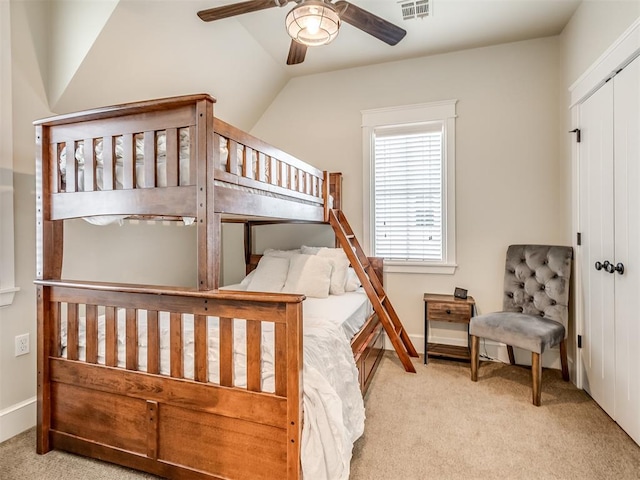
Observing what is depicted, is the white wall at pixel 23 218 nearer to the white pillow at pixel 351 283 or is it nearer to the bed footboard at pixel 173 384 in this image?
the bed footboard at pixel 173 384

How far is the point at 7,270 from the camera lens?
1.98 m

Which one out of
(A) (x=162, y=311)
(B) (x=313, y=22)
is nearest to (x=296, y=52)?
(B) (x=313, y=22)

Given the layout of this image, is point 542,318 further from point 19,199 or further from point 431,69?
point 19,199

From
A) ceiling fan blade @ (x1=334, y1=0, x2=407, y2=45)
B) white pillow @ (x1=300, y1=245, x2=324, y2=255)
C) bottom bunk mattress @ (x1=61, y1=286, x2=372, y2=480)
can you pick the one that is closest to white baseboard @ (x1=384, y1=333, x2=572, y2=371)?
white pillow @ (x1=300, y1=245, x2=324, y2=255)

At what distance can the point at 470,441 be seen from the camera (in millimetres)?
1953

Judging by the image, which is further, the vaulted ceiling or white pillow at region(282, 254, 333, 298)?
white pillow at region(282, 254, 333, 298)

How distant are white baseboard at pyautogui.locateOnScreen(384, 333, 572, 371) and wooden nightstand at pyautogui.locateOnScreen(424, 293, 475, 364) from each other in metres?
0.16

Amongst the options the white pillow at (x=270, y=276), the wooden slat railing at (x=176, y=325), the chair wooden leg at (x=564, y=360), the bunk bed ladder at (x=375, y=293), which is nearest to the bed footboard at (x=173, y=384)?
the wooden slat railing at (x=176, y=325)

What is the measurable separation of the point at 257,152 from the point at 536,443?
2223mm

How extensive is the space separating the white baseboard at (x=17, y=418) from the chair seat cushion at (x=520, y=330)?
9.93 feet

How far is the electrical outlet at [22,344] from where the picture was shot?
2.06 meters

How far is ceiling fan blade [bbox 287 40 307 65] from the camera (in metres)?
2.27

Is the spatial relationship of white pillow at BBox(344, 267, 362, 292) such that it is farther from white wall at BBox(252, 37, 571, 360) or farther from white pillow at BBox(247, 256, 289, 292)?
white pillow at BBox(247, 256, 289, 292)

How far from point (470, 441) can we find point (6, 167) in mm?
3053
